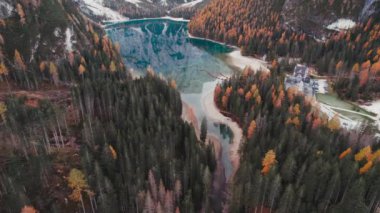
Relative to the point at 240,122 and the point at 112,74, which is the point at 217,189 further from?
the point at 112,74

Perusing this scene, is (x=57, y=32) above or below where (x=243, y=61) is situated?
above

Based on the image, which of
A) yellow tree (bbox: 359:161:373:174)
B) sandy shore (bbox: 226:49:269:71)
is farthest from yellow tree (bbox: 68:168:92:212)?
sandy shore (bbox: 226:49:269:71)

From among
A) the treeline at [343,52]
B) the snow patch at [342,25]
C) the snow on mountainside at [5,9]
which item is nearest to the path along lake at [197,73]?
the treeline at [343,52]

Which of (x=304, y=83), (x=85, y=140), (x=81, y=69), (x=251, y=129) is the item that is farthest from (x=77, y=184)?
(x=304, y=83)

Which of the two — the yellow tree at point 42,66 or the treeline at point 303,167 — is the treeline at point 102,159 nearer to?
the treeline at point 303,167

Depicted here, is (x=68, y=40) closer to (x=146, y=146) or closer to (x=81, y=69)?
(x=81, y=69)

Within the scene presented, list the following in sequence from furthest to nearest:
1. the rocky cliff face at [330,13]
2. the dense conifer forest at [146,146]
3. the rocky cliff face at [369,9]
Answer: the rocky cliff face at [330,13], the rocky cliff face at [369,9], the dense conifer forest at [146,146]

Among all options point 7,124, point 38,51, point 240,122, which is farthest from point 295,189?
point 38,51
